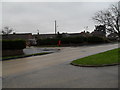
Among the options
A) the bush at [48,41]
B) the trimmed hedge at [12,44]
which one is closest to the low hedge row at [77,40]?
the bush at [48,41]

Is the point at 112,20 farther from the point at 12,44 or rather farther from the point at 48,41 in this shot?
the point at 48,41

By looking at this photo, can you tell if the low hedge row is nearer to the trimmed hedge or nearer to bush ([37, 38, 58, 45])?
bush ([37, 38, 58, 45])

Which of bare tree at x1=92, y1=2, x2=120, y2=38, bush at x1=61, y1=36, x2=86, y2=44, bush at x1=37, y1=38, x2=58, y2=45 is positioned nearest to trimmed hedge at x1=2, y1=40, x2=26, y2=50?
bare tree at x1=92, y1=2, x2=120, y2=38

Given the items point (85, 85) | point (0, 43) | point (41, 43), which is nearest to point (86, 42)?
point (41, 43)

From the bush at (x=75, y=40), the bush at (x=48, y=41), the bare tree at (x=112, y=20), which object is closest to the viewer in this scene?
the bare tree at (x=112, y=20)

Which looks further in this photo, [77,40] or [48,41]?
[48,41]

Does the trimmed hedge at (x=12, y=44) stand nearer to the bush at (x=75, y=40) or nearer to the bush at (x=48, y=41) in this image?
the bush at (x=75, y=40)

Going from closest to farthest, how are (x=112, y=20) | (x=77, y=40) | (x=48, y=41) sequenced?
1. (x=112, y=20)
2. (x=77, y=40)
3. (x=48, y=41)

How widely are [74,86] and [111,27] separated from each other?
12.7 metres

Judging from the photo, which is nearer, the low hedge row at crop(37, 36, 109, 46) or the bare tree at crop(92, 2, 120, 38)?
the bare tree at crop(92, 2, 120, 38)

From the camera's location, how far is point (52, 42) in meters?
41.8

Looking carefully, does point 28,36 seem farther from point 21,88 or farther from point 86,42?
point 21,88

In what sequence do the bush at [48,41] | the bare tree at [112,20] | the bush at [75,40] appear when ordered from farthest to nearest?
the bush at [48,41], the bush at [75,40], the bare tree at [112,20]

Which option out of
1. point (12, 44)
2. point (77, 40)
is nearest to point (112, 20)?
point (12, 44)
